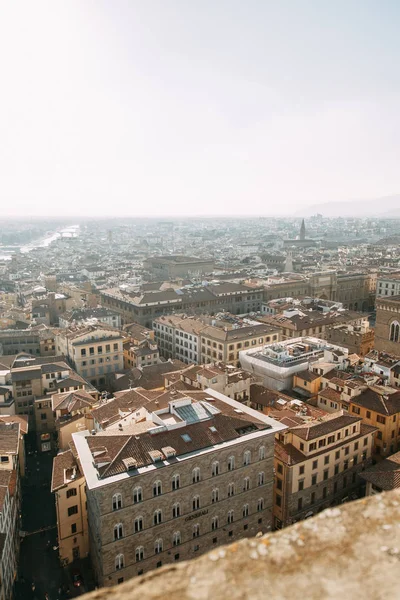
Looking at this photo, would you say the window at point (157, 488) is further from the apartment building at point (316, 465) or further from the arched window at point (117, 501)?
the apartment building at point (316, 465)

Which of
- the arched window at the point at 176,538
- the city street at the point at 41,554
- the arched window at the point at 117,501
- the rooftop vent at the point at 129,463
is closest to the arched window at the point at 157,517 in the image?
the arched window at the point at 176,538

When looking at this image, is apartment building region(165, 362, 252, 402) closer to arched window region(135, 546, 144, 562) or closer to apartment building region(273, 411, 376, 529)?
apartment building region(273, 411, 376, 529)

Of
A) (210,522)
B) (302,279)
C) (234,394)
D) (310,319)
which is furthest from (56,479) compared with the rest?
(302,279)

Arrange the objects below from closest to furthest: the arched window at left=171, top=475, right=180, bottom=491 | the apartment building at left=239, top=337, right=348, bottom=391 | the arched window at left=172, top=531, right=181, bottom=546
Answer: the arched window at left=171, top=475, right=180, bottom=491 → the arched window at left=172, top=531, right=181, bottom=546 → the apartment building at left=239, top=337, right=348, bottom=391

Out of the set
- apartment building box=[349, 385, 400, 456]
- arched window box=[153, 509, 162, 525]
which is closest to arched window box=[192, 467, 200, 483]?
arched window box=[153, 509, 162, 525]

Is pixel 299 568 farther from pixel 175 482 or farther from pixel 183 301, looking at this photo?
pixel 183 301

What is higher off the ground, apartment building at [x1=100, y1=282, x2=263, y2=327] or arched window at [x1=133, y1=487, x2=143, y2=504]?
arched window at [x1=133, y1=487, x2=143, y2=504]
